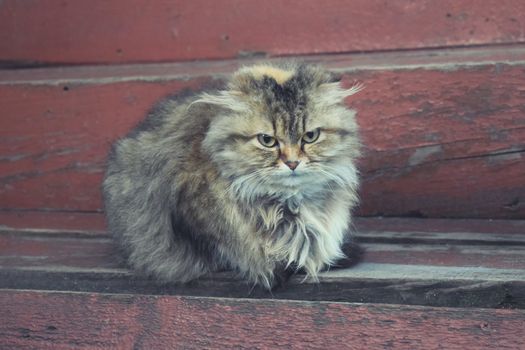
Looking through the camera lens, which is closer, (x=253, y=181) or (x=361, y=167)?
(x=253, y=181)

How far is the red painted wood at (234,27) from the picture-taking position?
11.7 feet

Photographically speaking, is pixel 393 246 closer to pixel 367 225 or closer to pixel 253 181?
pixel 367 225

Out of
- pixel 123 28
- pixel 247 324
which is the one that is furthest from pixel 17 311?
pixel 123 28

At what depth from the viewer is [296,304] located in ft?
9.12

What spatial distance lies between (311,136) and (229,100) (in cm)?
29

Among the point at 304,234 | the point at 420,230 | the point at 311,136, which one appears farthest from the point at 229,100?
the point at 420,230

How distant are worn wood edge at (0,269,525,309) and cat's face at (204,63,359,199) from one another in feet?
1.04

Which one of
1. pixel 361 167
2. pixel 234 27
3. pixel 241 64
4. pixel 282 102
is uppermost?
pixel 234 27

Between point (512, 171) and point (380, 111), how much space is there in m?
0.58

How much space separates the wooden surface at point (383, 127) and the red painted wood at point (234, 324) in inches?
34.8

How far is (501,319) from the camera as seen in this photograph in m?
2.62

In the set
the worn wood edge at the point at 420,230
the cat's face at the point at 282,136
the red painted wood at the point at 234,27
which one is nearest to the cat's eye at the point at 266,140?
the cat's face at the point at 282,136

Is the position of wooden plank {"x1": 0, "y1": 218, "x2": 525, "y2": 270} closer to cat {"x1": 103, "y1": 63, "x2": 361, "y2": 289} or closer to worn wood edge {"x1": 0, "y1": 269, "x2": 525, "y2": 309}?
worn wood edge {"x1": 0, "y1": 269, "x2": 525, "y2": 309}

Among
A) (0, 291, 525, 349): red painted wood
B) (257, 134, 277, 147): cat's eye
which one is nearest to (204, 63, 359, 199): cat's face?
(257, 134, 277, 147): cat's eye
